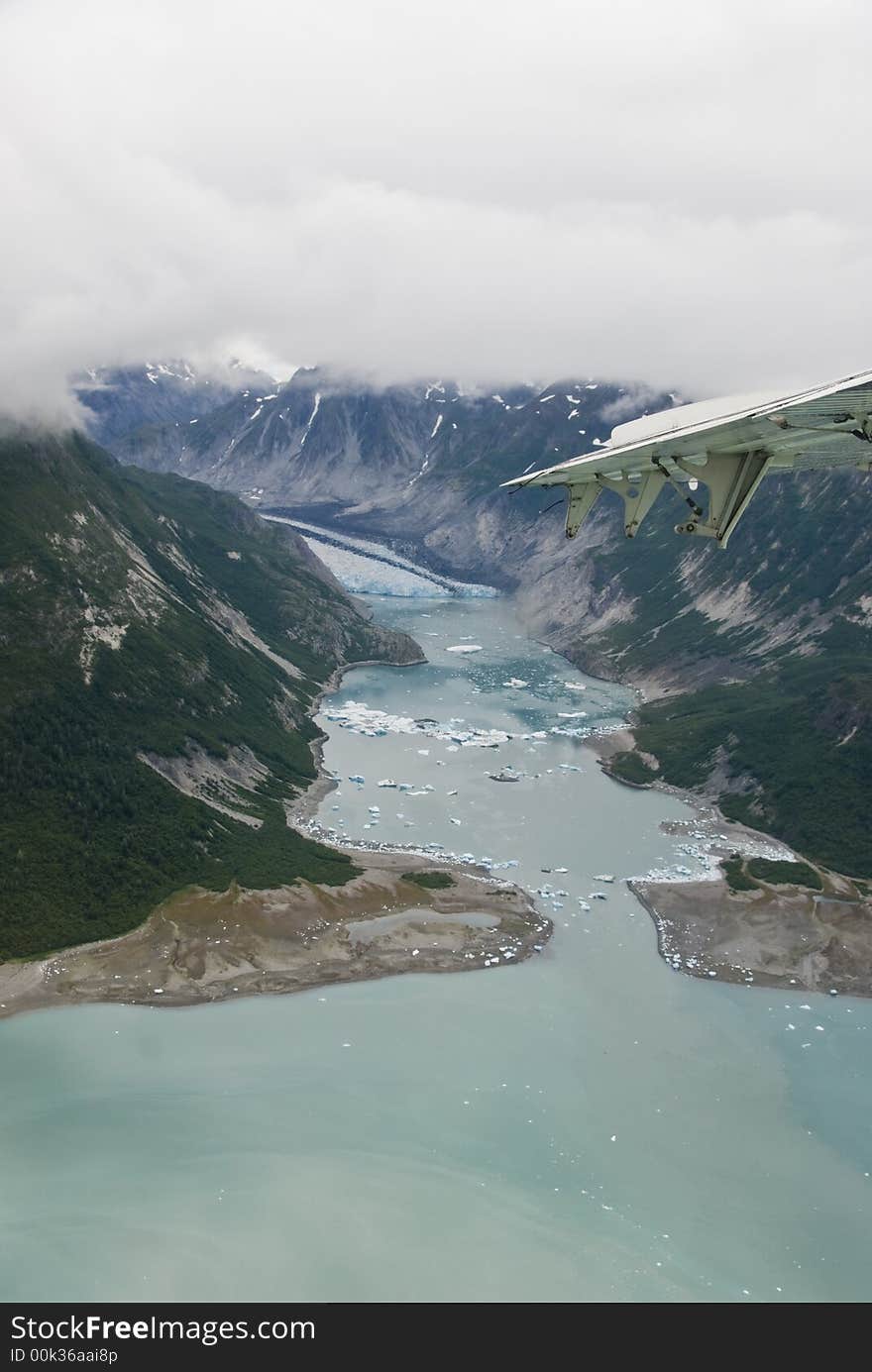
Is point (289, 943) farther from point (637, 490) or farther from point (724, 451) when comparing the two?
point (724, 451)

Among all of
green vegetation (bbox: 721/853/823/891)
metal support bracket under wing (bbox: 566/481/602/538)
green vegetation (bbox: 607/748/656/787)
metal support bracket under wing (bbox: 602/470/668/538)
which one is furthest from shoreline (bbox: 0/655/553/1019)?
metal support bracket under wing (bbox: 602/470/668/538)

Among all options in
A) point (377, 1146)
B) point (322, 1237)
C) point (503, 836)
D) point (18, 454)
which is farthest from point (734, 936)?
point (18, 454)

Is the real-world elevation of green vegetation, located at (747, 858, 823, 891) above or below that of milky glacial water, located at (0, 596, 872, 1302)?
below

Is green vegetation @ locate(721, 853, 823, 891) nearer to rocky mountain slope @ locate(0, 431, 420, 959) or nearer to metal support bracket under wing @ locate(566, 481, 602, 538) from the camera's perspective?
rocky mountain slope @ locate(0, 431, 420, 959)

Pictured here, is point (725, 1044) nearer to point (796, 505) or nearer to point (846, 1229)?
point (846, 1229)

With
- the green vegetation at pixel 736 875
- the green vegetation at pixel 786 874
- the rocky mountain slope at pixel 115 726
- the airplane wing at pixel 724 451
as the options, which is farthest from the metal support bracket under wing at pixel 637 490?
the green vegetation at pixel 786 874
